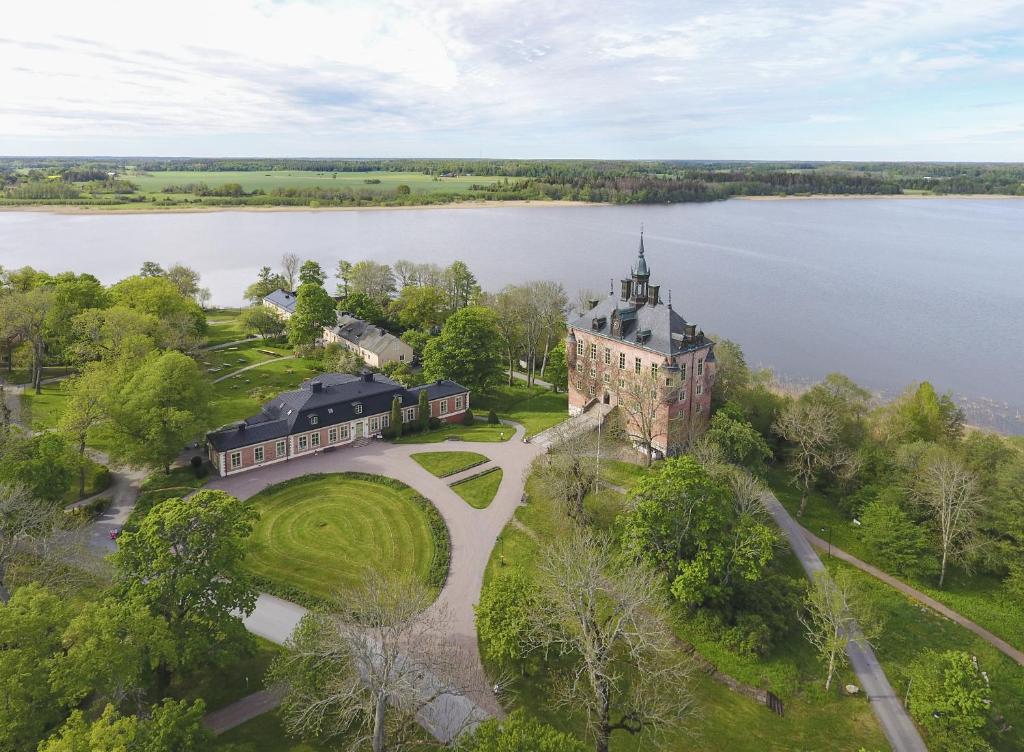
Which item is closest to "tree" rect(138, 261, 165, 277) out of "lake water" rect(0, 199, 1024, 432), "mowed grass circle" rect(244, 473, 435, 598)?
"lake water" rect(0, 199, 1024, 432)

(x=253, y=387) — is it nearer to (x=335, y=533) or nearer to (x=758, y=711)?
(x=335, y=533)

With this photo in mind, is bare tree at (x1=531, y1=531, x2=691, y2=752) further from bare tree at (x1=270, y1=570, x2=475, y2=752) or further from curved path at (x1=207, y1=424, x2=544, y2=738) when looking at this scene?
bare tree at (x1=270, y1=570, x2=475, y2=752)

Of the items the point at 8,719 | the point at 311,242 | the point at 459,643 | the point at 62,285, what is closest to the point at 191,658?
the point at 8,719

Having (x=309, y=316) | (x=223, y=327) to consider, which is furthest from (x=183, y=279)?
(x=309, y=316)

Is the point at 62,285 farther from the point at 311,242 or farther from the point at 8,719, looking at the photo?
the point at 311,242

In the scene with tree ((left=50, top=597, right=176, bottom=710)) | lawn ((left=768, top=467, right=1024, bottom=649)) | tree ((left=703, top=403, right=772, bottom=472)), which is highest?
tree ((left=50, top=597, right=176, bottom=710))

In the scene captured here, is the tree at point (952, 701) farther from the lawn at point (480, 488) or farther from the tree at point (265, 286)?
the tree at point (265, 286)
